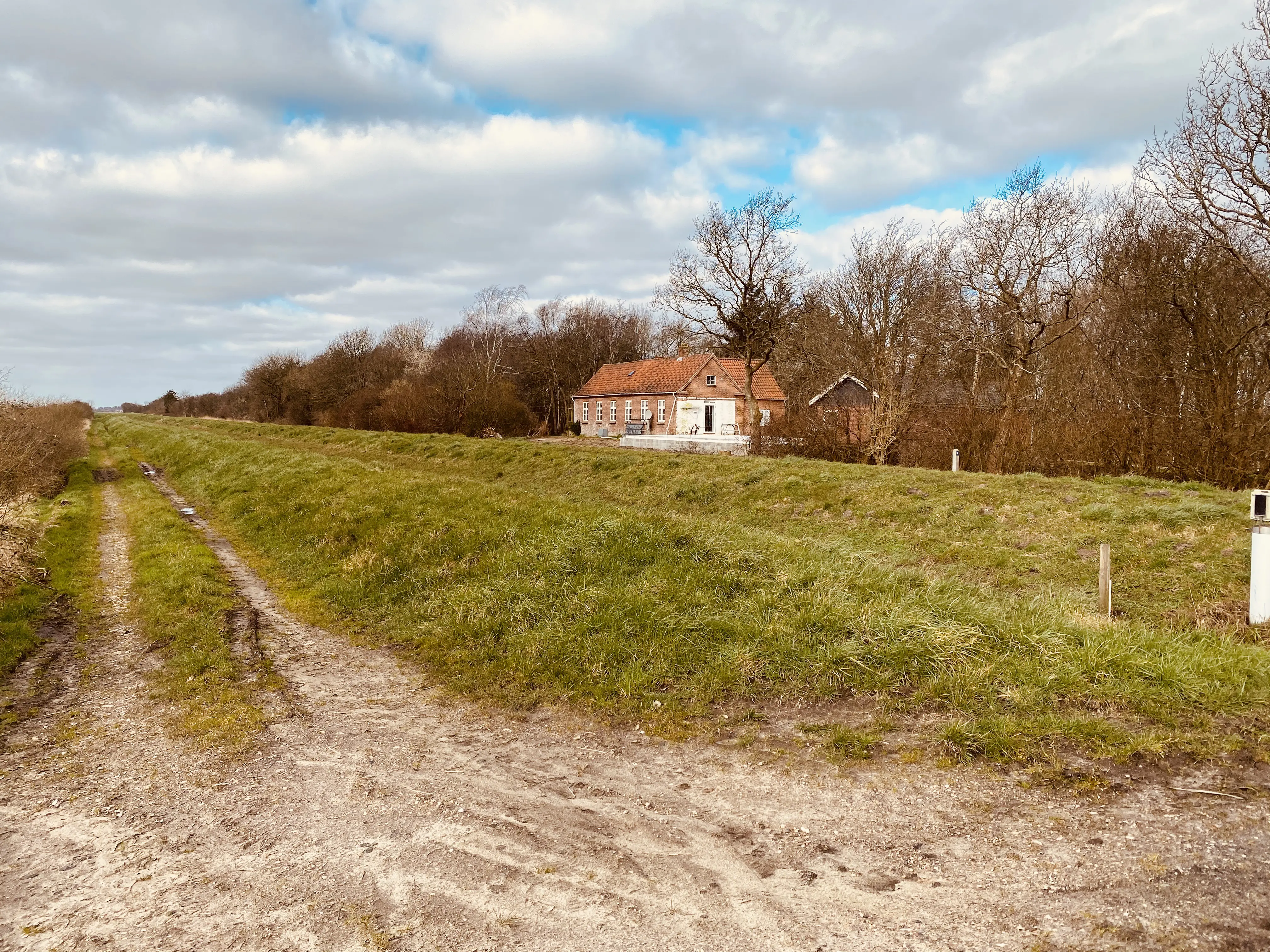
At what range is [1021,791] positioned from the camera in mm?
4262

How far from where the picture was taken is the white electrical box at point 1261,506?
270 inches

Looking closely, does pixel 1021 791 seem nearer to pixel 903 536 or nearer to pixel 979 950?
pixel 979 950

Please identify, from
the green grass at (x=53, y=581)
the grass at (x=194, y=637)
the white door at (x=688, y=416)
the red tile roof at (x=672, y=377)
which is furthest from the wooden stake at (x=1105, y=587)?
the red tile roof at (x=672, y=377)

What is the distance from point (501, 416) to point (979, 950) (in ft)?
145

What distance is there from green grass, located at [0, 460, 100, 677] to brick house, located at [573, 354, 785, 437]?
35211mm

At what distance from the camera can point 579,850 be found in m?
3.83

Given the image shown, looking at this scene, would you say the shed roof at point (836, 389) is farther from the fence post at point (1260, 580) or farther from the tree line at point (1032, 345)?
the fence post at point (1260, 580)

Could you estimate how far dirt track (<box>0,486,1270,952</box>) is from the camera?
315cm

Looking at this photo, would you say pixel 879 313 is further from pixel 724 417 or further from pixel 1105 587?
pixel 1105 587

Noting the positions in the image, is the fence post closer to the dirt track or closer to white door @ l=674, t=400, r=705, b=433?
the dirt track

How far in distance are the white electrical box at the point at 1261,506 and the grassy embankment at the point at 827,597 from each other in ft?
3.83

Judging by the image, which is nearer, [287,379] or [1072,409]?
[1072,409]

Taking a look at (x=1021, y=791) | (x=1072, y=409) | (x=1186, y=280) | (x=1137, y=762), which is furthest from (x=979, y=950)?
(x=1072, y=409)

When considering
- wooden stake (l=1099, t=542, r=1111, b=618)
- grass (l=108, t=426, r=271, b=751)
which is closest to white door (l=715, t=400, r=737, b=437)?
grass (l=108, t=426, r=271, b=751)
